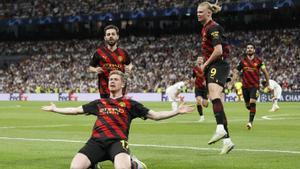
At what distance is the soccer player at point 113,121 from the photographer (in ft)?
30.8

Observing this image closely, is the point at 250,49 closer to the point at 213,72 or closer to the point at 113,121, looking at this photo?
the point at 213,72

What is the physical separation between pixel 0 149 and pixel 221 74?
16.0ft

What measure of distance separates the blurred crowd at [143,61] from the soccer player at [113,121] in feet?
146

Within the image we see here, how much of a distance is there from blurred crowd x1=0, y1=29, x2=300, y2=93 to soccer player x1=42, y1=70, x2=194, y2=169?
1750 inches

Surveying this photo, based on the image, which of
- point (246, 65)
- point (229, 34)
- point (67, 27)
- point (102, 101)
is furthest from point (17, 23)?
point (102, 101)

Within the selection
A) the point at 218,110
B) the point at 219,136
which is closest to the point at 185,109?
the point at 219,136

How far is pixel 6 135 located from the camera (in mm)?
19125

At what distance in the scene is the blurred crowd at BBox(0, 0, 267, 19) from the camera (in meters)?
67.5

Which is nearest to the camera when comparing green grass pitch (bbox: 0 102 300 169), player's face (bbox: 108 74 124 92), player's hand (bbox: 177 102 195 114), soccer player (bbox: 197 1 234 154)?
player's hand (bbox: 177 102 195 114)

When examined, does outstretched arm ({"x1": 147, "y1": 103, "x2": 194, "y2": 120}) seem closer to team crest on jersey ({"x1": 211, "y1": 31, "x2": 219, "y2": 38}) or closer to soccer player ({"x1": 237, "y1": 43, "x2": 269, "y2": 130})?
team crest on jersey ({"x1": 211, "y1": 31, "x2": 219, "y2": 38})

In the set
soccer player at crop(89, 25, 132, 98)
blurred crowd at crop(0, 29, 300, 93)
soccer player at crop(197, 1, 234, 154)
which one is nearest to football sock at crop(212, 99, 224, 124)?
soccer player at crop(197, 1, 234, 154)

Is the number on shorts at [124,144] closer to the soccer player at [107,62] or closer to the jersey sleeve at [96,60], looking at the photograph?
the soccer player at [107,62]

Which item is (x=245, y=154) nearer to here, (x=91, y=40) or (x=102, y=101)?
(x=102, y=101)

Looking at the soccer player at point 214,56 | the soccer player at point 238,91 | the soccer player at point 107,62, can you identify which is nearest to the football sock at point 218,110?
the soccer player at point 214,56
